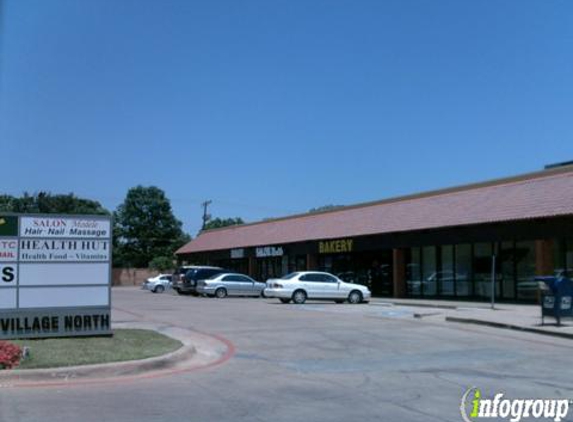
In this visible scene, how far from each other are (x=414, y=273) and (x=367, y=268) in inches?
167

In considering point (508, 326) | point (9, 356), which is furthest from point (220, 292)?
point (9, 356)

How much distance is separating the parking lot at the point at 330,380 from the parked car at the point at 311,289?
12.2 m

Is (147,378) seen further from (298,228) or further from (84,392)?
(298,228)

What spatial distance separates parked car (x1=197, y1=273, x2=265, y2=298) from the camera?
37.5m

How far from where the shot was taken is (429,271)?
35.6 m

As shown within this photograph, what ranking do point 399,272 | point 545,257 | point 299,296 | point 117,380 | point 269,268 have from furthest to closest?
point 269,268 → point 399,272 → point 299,296 → point 545,257 → point 117,380

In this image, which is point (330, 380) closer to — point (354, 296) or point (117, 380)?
point (117, 380)

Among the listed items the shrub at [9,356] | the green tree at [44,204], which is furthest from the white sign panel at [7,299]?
the green tree at [44,204]

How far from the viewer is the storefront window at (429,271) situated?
3525cm

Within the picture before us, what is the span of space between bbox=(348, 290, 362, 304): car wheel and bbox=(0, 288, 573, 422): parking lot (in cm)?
1307

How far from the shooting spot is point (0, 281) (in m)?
14.2

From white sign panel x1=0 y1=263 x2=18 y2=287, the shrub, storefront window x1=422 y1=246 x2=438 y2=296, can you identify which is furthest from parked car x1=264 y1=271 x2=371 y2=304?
the shrub

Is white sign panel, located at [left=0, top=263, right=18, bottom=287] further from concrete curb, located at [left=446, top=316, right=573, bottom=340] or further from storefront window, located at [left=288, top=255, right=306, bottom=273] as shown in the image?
storefront window, located at [left=288, top=255, right=306, bottom=273]

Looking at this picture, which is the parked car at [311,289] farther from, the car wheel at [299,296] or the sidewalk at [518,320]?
the sidewalk at [518,320]
